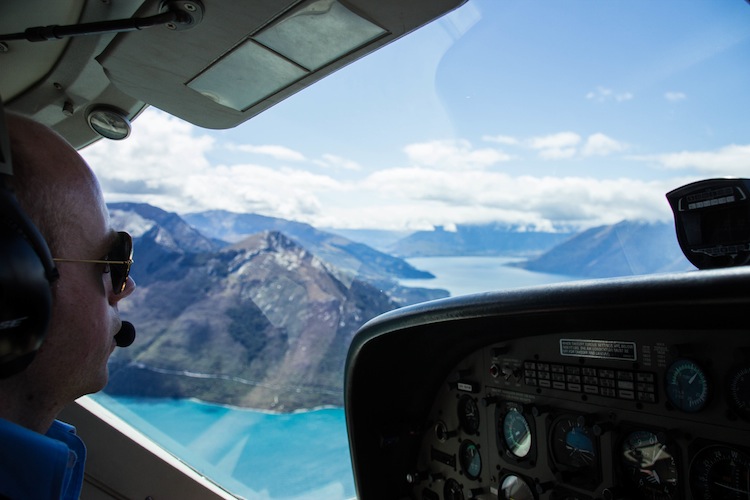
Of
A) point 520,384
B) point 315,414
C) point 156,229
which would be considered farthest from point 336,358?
point 520,384

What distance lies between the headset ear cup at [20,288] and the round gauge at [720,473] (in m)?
1.57

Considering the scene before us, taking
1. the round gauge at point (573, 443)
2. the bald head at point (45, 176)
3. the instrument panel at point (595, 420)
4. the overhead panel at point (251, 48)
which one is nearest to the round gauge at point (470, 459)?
the instrument panel at point (595, 420)

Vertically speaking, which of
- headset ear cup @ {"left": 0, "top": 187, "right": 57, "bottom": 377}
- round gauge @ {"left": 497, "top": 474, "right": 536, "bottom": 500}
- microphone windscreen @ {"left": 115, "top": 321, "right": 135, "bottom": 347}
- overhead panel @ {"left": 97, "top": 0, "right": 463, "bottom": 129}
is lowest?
round gauge @ {"left": 497, "top": 474, "right": 536, "bottom": 500}

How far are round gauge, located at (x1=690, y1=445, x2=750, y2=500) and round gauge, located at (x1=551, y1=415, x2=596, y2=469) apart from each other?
0.31 m

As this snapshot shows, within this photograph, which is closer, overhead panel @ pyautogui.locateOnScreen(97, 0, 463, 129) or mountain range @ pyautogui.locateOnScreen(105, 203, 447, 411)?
overhead panel @ pyautogui.locateOnScreen(97, 0, 463, 129)

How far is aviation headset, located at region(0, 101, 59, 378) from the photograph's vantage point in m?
0.68

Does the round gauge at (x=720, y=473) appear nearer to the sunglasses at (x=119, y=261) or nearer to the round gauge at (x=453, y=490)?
the round gauge at (x=453, y=490)

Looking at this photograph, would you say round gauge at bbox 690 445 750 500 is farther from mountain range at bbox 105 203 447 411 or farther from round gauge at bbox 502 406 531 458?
mountain range at bbox 105 203 447 411

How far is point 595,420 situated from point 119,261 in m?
1.45

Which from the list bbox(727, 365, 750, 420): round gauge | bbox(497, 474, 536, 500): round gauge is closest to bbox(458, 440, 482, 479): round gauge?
bbox(497, 474, 536, 500): round gauge

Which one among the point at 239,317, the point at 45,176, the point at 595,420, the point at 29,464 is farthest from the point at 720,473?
the point at 239,317

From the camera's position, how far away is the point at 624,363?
61.8 inches

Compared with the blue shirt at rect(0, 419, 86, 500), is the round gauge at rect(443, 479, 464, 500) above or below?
below

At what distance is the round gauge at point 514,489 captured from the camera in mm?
1828
